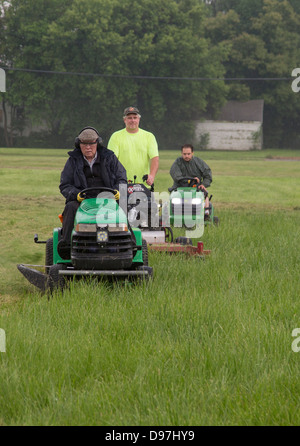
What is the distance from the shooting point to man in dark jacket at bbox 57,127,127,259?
22.9ft

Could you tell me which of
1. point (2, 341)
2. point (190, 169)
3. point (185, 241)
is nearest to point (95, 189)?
point (2, 341)

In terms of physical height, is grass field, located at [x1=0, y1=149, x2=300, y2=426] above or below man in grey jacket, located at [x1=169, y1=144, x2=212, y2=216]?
below

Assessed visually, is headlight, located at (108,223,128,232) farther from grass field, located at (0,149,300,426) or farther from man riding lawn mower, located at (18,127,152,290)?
grass field, located at (0,149,300,426)

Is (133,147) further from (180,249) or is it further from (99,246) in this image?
(99,246)

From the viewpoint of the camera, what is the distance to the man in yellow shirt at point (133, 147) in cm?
977

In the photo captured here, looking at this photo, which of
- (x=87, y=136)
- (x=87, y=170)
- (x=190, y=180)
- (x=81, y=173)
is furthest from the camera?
(x=190, y=180)

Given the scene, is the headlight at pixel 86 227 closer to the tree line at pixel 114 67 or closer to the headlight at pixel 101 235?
the headlight at pixel 101 235

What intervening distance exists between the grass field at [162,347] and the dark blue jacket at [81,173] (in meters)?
1.09

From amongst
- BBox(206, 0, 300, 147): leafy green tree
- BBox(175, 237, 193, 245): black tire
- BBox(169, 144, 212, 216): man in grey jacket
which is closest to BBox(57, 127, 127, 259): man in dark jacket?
BBox(175, 237, 193, 245): black tire

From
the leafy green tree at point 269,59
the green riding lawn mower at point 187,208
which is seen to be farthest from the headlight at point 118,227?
the leafy green tree at point 269,59

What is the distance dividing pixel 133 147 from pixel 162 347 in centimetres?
545

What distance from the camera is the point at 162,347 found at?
186 inches

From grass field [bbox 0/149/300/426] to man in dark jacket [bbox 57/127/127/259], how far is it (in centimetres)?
102

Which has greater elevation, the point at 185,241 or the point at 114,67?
the point at 114,67
